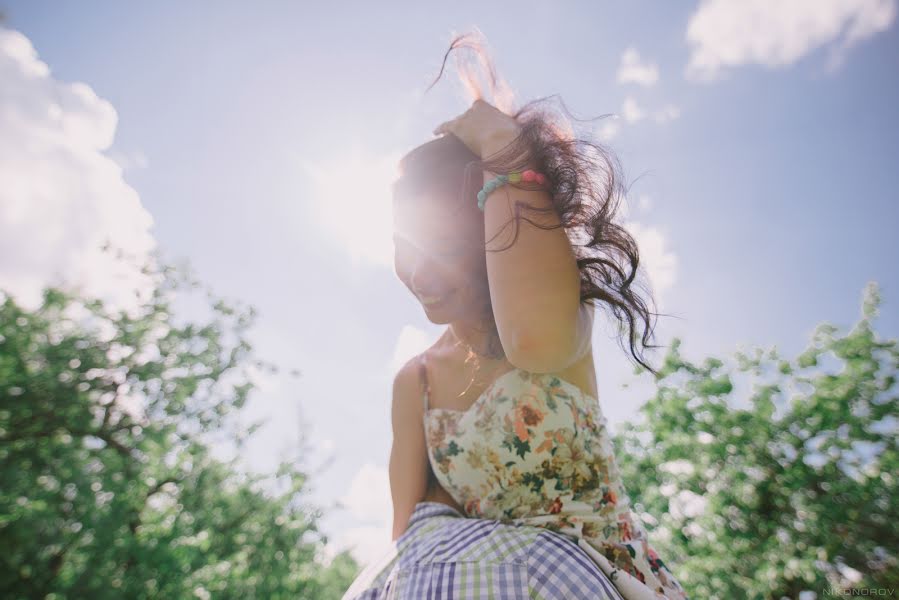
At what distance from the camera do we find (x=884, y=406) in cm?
871

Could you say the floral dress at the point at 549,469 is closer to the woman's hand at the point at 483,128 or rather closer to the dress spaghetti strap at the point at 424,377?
the dress spaghetti strap at the point at 424,377

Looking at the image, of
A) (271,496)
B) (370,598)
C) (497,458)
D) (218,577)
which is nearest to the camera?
(370,598)

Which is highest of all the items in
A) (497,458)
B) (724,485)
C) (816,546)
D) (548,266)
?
(724,485)

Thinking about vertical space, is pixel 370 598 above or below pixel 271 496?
below

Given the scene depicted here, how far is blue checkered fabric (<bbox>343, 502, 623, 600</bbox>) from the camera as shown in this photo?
34.7 inches

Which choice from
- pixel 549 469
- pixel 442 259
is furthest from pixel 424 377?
pixel 549 469

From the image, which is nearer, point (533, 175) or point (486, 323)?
point (533, 175)

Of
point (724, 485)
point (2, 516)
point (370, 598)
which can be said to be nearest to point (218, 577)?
point (2, 516)

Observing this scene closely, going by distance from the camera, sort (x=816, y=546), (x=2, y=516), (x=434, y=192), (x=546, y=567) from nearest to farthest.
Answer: (x=546, y=567)
(x=434, y=192)
(x=816, y=546)
(x=2, y=516)

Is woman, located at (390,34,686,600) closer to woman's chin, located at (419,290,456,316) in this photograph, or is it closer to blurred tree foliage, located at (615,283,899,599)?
woman's chin, located at (419,290,456,316)

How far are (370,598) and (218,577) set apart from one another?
13.4m

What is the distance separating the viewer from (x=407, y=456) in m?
1.59

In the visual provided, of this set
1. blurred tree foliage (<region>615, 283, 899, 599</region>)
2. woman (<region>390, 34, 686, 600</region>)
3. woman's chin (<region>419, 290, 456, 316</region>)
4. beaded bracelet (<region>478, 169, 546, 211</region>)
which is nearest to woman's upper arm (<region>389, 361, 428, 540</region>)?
woman (<region>390, 34, 686, 600</region>)

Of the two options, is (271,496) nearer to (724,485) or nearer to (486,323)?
(724,485)
